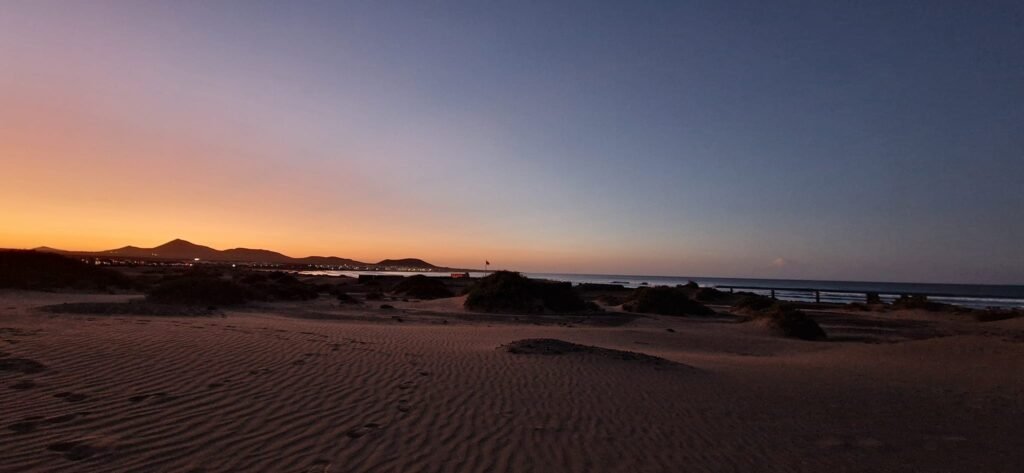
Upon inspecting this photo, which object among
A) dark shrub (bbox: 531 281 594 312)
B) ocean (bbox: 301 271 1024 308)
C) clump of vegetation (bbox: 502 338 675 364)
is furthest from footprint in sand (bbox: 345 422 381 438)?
ocean (bbox: 301 271 1024 308)

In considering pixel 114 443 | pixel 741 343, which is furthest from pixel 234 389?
pixel 741 343

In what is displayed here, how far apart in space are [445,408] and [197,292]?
22.1 meters

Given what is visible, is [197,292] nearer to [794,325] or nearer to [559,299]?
[559,299]

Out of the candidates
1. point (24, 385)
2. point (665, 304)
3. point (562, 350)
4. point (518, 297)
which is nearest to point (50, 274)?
point (518, 297)

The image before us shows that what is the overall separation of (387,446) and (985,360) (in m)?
16.6

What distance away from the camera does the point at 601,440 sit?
6.89 meters

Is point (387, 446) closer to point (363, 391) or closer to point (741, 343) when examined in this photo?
point (363, 391)

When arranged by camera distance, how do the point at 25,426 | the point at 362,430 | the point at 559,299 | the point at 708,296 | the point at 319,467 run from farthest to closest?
the point at 708,296, the point at 559,299, the point at 362,430, the point at 25,426, the point at 319,467

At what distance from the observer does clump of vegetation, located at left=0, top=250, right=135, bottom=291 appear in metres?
27.1

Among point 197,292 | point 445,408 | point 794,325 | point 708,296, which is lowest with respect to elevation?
point 445,408

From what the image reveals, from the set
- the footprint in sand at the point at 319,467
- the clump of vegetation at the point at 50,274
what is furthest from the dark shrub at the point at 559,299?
the footprint in sand at the point at 319,467

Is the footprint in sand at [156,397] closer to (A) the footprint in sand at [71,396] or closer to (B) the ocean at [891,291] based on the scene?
(A) the footprint in sand at [71,396]

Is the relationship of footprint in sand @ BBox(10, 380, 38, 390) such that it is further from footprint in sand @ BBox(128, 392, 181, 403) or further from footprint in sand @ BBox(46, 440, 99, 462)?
footprint in sand @ BBox(46, 440, 99, 462)

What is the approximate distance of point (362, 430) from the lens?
6582 mm
